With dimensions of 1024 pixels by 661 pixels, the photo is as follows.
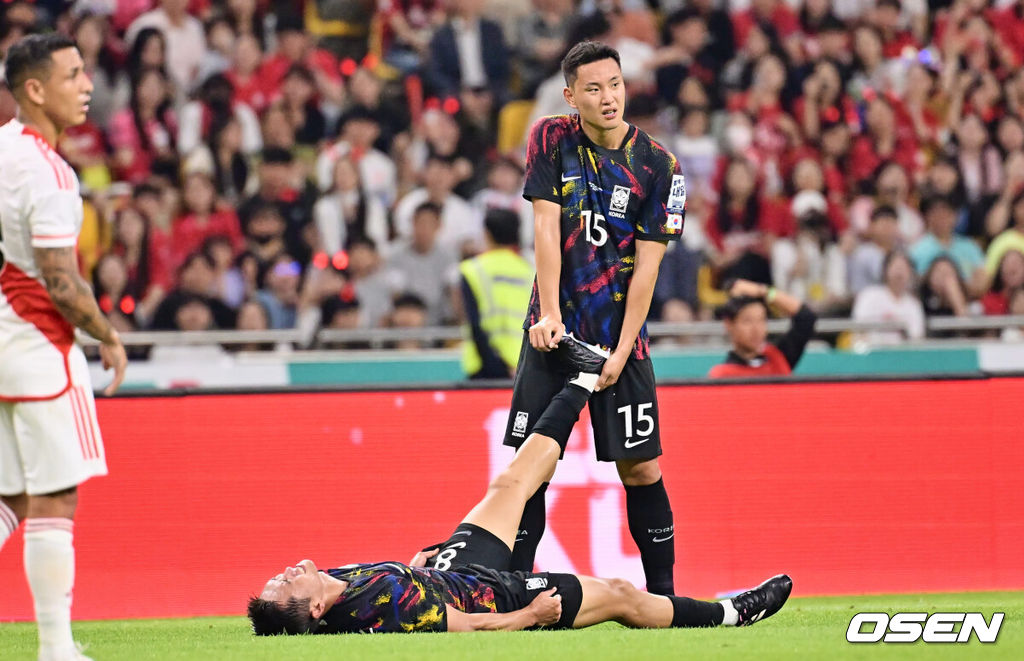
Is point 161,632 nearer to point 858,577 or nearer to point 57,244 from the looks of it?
point 57,244

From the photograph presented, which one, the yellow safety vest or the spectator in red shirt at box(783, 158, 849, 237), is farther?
the spectator in red shirt at box(783, 158, 849, 237)

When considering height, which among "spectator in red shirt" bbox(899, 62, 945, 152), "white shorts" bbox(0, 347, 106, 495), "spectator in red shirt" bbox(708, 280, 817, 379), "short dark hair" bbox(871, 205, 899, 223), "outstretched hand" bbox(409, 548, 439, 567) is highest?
"spectator in red shirt" bbox(899, 62, 945, 152)

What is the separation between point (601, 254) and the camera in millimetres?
6359

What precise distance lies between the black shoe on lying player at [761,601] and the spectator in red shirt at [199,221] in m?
6.54

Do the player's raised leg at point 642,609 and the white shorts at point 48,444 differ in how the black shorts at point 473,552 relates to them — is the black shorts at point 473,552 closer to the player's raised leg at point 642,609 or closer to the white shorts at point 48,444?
the player's raised leg at point 642,609

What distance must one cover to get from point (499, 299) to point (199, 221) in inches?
142

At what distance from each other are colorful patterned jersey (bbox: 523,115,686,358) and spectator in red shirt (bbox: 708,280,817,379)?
2.68 metres

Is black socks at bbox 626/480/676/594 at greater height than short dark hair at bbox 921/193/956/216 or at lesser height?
lesser

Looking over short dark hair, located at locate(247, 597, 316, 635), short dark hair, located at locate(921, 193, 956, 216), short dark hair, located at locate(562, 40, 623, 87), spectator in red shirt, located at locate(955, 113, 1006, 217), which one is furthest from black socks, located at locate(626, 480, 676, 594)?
spectator in red shirt, located at locate(955, 113, 1006, 217)

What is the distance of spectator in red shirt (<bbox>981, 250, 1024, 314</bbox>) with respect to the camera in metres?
12.0

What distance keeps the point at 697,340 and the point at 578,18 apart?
4.12m

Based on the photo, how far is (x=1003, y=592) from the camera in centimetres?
800

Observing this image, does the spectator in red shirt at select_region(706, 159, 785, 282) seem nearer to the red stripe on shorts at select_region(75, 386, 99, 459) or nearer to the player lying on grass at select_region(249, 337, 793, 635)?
the player lying on grass at select_region(249, 337, 793, 635)

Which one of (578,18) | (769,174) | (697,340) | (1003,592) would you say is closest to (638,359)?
(1003,592)
